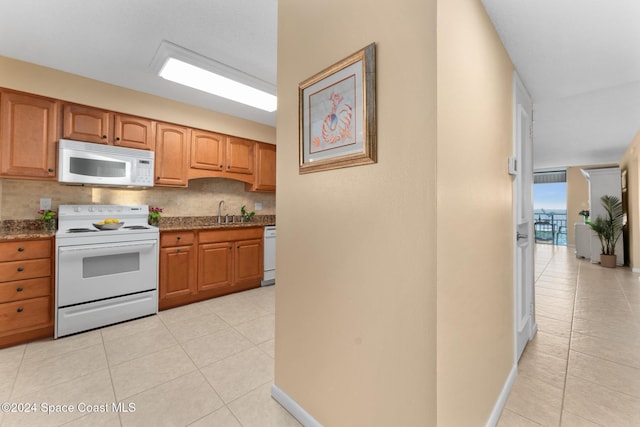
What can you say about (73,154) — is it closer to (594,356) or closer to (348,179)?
(348,179)

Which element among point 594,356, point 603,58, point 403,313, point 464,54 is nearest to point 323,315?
point 403,313

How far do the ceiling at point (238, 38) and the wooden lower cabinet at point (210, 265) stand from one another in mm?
1808

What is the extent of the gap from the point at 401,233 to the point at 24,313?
3.16m

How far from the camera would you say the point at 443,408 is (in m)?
0.99

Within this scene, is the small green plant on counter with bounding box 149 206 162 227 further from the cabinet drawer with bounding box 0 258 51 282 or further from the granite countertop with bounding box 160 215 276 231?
the cabinet drawer with bounding box 0 258 51 282

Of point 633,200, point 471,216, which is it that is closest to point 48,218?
point 471,216

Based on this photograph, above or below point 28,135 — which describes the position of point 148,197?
below

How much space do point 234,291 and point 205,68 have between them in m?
2.67

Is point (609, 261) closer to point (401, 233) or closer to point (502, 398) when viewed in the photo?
point (502, 398)

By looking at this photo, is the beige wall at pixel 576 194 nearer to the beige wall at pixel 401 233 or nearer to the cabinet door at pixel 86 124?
the beige wall at pixel 401 233

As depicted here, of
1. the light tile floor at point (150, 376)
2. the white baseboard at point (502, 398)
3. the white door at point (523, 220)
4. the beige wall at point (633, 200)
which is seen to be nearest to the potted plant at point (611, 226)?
the beige wall at point (633, 200)

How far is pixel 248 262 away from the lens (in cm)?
382

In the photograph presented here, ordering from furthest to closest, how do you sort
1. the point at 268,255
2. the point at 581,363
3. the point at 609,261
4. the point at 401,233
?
the point at 609,261 → the point at 268,255 → the point at 581,363 → the point at 401,233

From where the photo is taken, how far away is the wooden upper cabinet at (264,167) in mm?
4262
